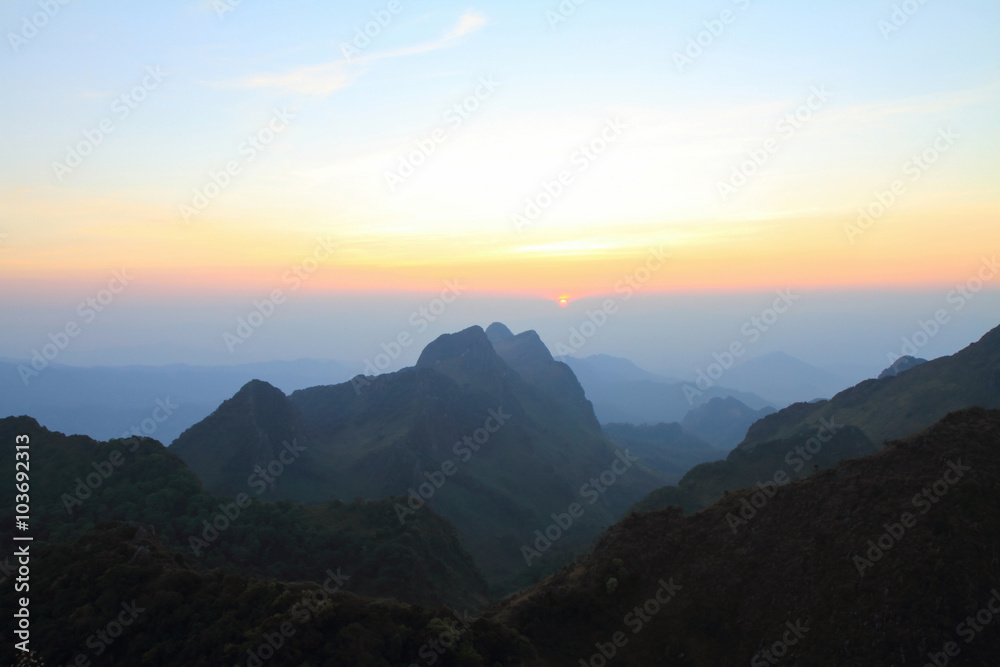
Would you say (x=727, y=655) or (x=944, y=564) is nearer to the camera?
(x=944, y=564)

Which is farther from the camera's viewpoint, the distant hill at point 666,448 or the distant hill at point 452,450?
the distant hill at point 666,448

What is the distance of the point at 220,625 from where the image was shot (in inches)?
784

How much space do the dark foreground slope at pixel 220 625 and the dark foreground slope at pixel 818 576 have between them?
5351 mm

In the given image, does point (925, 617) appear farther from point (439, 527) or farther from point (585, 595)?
point (439, 527)

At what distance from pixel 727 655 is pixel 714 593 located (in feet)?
9.27

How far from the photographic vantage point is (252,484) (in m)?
66.8

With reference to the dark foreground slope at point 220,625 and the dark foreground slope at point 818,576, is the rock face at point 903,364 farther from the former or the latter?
the dark foreground slope at point 220,625

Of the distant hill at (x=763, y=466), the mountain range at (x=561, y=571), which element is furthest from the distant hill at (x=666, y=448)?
the mountain range at (x=561, y=571)

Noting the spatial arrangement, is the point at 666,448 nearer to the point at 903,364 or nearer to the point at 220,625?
the point at 903,364

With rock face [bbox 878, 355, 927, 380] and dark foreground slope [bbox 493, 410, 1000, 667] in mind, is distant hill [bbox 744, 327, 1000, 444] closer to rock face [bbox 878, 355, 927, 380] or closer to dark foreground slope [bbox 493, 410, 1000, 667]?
rock face [bbox 878, 355, 927, 380]

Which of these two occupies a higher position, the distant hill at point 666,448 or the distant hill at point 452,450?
the distant hill at point 452,450

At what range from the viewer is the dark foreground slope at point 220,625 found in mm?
18859

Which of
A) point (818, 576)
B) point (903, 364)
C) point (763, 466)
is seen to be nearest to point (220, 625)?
point (818, 576)

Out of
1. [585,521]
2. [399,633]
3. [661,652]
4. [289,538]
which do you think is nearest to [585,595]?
[661,652]
